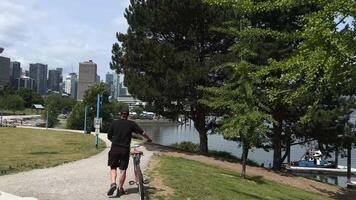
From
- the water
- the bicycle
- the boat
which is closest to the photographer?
the bicycle

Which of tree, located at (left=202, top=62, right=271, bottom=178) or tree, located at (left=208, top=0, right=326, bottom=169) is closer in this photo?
tree, located at (left=208, top=0, right=326, bottom=169)

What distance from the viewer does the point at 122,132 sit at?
10008 mm

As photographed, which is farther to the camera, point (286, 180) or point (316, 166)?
point (316, 166)

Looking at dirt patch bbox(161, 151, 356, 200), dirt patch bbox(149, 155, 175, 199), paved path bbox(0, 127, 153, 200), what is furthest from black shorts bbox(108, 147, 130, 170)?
dirt patch bbox(161, 151, 356, 200)

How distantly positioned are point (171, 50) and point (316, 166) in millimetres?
29381

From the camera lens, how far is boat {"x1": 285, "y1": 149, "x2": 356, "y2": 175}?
47.9 metres

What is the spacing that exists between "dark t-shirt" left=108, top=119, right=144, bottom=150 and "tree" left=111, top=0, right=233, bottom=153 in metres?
14.0

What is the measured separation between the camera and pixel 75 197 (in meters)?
10.0

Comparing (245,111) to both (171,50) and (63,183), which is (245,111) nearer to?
(171,50)

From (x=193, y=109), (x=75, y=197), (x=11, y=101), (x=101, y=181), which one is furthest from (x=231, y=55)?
(x=11, y=101)

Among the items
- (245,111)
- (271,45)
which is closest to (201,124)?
(271,45)

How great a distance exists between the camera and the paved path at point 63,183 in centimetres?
1023

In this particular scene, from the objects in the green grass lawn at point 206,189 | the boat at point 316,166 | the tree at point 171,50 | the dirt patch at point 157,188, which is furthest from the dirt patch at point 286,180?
the boat at point 316,166

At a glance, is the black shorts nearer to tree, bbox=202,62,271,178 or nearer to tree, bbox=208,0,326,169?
tree, bbox=208,0,326,169
